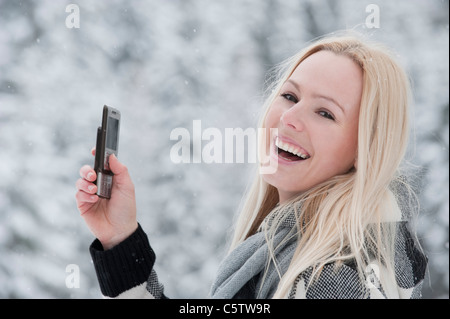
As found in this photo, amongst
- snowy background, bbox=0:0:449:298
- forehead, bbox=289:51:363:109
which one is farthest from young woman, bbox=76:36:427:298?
snowy background, bbox=0:0:449:298

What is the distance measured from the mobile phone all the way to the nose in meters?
0.40

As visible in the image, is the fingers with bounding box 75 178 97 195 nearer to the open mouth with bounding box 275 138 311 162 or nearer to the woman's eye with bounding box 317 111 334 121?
the open mouth with bounding box 275 138 311 162

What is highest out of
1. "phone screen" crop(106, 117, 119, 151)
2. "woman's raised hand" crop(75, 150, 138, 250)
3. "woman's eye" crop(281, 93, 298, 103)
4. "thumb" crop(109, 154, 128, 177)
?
"woman's eye" crop(281, 93, 298, 103)

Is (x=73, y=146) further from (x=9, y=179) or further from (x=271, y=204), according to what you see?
(x=271, y=204)

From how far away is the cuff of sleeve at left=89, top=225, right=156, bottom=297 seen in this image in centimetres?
105

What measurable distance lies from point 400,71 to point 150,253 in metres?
0.67

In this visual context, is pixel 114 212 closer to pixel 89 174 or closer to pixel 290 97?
pixel 89 174

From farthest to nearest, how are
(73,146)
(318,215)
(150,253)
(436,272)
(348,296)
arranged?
(436,272) → (73,146) → (150,253) → (318,215) → (348,296)

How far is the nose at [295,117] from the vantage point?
3.36 ft

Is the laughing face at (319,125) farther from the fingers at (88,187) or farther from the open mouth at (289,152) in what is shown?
the fingers at (88,187)

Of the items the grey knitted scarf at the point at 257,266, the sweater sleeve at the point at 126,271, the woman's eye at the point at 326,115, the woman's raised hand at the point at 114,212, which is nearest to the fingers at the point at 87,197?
the woman's raised hand at the point at 114,212

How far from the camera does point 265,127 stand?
113cm

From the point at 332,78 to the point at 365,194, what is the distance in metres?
0.25

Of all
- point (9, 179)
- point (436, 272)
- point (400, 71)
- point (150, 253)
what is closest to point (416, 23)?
point (436, 272)
